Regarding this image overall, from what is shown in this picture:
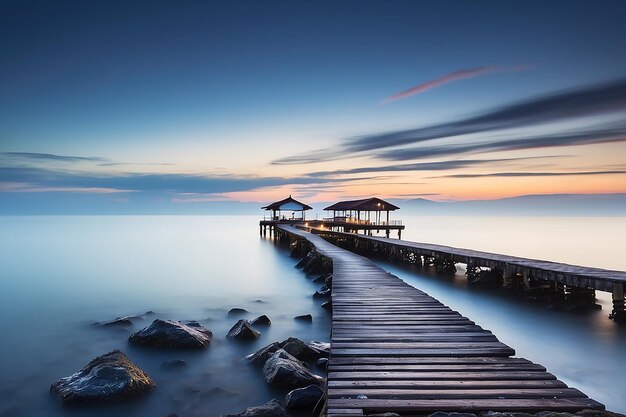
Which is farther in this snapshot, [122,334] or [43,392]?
[122,334]

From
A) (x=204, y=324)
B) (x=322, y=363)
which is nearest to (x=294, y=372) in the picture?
(x=322, y=363)

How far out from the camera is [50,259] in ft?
99.3

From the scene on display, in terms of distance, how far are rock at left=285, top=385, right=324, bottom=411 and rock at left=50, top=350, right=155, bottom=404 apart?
2.48 m

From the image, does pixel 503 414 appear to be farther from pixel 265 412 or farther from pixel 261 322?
pixel 261 322

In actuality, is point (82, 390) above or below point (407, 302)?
below

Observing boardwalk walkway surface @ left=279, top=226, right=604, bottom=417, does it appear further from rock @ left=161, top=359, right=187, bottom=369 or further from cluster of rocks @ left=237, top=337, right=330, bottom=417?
rock @ left=161, top=359, right=187, bottom=369

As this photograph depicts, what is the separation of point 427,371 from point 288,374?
9.49 ft

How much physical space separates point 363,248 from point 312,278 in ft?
41.3

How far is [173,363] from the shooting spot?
7977mm

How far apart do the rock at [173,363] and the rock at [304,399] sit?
10.4 feet

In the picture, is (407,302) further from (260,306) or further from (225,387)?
(260,306)

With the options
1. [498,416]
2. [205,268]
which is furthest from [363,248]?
[498,416]

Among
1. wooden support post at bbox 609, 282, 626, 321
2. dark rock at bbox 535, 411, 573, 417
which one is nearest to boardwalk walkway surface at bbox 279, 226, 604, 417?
dark rock at bbox 535, 411, 573, 417

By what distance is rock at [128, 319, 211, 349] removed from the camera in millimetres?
8906
